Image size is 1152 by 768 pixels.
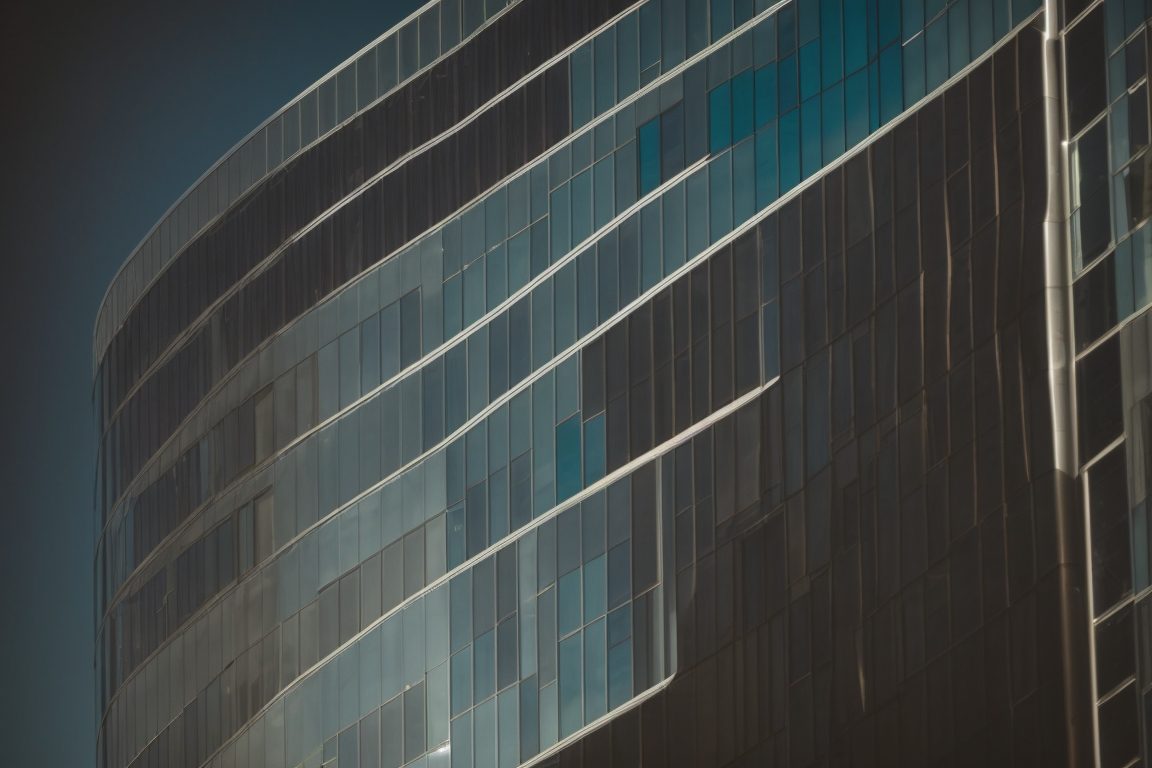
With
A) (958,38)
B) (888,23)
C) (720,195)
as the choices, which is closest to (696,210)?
(720,195)

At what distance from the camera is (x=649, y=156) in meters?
35.3

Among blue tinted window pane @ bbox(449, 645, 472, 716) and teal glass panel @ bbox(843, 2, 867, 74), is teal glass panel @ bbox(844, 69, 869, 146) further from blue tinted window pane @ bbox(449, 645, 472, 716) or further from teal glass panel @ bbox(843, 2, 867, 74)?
blue tinted window pane @ bbox(449, 645, 472, 716)

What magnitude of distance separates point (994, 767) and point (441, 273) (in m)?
17.0

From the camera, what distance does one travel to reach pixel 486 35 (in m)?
38.9

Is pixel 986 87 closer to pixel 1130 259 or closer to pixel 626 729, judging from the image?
pixel 1130 259

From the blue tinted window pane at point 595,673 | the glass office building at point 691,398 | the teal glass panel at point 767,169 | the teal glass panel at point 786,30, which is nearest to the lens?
the glass office building at point 691,398

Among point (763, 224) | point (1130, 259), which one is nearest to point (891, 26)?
point (763, 224)

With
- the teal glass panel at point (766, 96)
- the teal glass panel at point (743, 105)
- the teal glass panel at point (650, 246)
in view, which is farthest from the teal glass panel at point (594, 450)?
the teal glass panel at point (766, 96)

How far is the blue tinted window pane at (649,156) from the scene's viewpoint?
35.1m

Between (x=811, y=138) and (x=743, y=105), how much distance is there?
1865mm

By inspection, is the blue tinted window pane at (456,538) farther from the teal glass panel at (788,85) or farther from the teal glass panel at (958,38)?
the teal glass panel at (958,38)

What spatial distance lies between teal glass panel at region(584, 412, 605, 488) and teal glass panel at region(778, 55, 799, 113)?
7.70 m

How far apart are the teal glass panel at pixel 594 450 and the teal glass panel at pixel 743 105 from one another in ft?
22.2

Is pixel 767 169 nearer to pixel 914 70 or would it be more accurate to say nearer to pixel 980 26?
pixel 914 70
